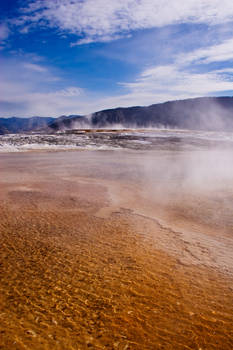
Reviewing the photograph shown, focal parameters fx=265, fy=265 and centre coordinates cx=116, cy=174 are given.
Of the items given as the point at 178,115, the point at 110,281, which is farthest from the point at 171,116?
the point at 110,281

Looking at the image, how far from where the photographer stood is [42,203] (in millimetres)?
7555

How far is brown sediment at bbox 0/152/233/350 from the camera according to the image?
2.90 metres

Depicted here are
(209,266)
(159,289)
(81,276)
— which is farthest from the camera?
(209,266)

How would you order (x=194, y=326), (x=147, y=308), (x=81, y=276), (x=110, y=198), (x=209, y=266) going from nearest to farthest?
(x=194, y=326) < (x=147, y=308) < (x=81, y=276) < (x=209, y=266) < (x=110, y=198)

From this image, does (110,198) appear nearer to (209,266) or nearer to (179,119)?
(209,266)

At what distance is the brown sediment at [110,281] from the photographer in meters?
2.90

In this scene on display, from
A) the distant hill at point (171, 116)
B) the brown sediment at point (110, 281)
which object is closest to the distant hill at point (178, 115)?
the distant hill at point (171, 116)

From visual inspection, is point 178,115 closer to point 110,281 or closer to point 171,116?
point 171,116

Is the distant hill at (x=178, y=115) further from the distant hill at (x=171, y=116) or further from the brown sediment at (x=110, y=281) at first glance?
the brown sediment at (x=110, y=281)

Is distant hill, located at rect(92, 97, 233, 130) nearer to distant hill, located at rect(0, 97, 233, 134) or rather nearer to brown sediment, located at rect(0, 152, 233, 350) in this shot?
distant hill, located at rect(0, 97, 233, 134)

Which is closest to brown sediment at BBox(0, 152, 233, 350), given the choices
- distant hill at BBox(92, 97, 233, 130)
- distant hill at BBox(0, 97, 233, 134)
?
distant hill at BBox(0, 97, 233, 134)

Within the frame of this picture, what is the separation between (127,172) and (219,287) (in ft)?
30.6

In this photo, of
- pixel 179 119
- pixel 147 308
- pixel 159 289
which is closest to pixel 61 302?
pixel 147 308

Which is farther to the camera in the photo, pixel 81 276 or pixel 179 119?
pixel 179 119
